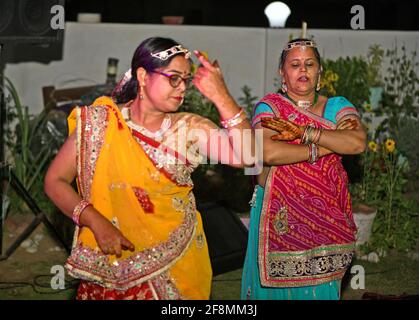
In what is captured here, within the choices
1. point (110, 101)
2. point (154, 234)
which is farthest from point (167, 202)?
point (110, 101)

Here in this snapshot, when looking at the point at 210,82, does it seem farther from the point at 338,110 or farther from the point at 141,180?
the point at 338,110

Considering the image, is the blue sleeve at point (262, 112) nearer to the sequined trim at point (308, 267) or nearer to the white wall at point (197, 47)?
the sequined trim at point (308, 267)

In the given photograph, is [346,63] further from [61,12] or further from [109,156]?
[109,156]

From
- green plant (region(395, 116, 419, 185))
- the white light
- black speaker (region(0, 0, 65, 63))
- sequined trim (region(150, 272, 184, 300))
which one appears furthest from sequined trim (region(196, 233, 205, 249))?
the white light

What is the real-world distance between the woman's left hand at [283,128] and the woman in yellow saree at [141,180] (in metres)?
0.53

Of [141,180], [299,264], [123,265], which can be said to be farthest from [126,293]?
[299,264]

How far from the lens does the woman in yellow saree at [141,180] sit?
353cm

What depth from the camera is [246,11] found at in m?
16.5

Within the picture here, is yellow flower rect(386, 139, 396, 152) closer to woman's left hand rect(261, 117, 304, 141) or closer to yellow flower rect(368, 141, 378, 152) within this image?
yellow flower rect(368, 141, 378, 152)

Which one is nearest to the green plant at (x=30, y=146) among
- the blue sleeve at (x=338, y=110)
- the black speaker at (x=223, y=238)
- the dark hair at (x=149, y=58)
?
the black speaker at (x=223, y=238)

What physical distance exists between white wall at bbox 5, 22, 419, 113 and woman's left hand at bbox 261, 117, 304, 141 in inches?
185

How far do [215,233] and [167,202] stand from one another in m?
2.83

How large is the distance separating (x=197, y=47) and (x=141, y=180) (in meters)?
5.36

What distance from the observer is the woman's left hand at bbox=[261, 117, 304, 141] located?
4047mm
